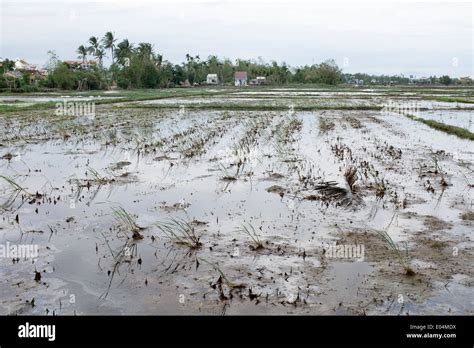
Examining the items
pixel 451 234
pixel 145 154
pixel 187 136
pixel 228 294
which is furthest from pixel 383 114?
pixel 228 294

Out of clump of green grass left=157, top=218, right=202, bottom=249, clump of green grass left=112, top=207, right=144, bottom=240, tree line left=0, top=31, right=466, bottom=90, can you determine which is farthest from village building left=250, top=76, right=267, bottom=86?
clump of green grass left=157, top=218, right=202, bottom=249

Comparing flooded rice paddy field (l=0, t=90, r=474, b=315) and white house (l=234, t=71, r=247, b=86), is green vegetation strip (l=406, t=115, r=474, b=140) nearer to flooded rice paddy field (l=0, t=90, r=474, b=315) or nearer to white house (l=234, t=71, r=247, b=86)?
flooded rice paddy field (l=0, t=90, r=474, b=315)

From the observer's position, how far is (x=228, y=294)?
14.8 feet

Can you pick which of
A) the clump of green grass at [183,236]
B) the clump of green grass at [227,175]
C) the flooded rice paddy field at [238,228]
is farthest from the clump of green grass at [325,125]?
the clump of green grass at [183,236]

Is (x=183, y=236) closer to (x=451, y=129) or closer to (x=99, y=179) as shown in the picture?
(x=99, y=179)

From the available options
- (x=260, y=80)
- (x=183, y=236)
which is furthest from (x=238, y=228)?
(x=260, y=80)

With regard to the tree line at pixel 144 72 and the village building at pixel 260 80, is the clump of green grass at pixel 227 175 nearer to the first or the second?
the tree line at pixel 144 72

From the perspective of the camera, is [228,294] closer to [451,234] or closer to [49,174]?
[451,234]
